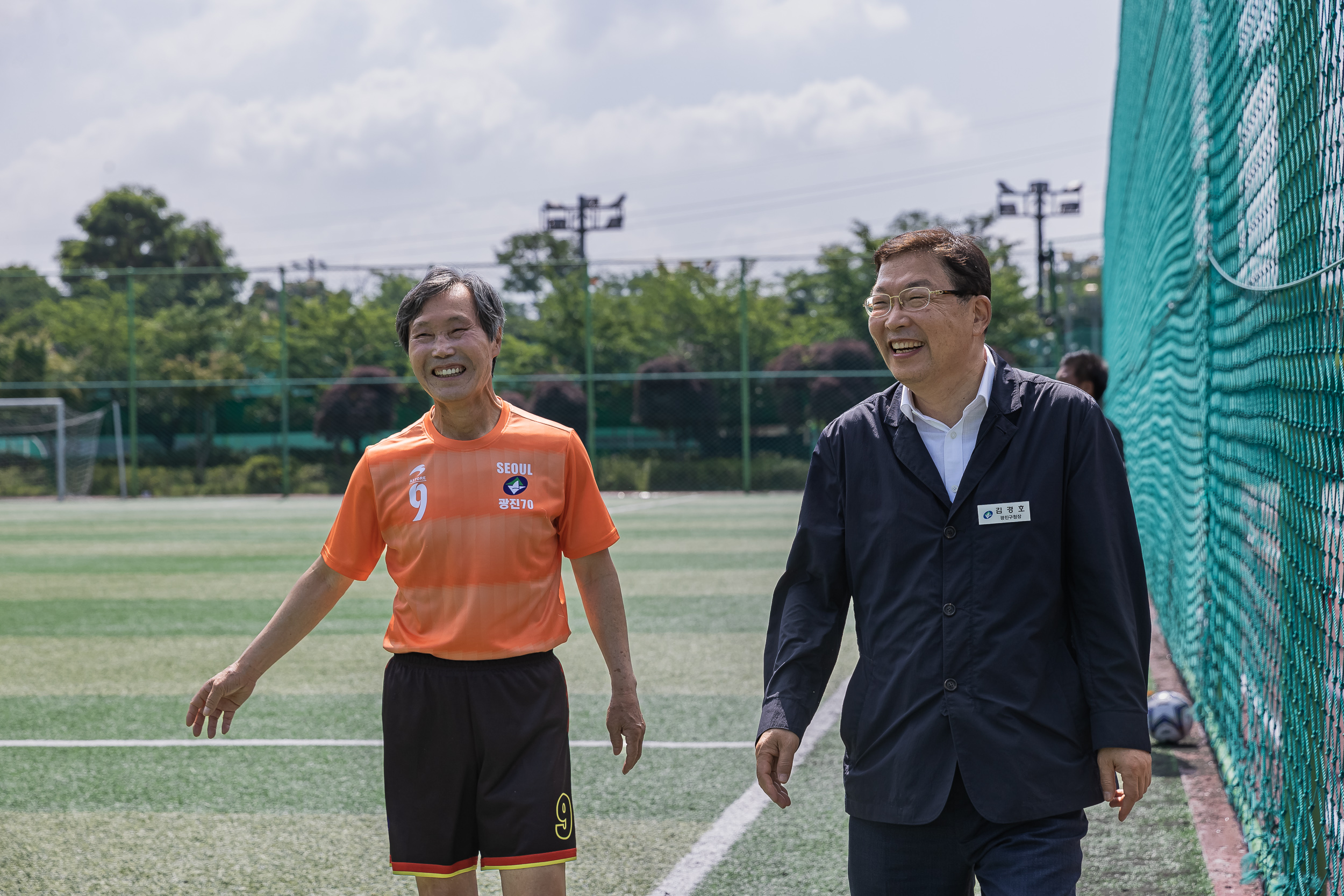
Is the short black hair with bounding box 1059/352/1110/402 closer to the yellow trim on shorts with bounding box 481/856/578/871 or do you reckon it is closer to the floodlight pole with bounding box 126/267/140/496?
the yellow trim on shorts with bounding box 481/856/578/871

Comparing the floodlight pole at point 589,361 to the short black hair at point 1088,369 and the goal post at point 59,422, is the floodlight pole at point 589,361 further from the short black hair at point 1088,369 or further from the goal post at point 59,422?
the short black hair at point 1088,369

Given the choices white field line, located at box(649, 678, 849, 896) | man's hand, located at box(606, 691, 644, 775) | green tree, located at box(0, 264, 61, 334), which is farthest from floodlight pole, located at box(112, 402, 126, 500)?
man's hand, located at box(606, 691, 644, 775)

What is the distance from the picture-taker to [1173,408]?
7.78m

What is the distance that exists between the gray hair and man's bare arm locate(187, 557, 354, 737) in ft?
2.15

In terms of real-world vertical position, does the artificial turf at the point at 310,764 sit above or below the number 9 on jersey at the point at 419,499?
below

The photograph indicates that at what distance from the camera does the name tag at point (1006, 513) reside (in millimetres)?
2539

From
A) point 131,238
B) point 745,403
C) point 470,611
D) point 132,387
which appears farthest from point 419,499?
point 131,238

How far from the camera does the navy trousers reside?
2482 millimetres

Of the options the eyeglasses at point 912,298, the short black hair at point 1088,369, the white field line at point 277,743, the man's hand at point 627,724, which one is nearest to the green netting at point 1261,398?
the short black hair at point 1088,369

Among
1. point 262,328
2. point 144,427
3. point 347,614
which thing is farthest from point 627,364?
point 347,614

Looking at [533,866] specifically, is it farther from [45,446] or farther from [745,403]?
[45,446]

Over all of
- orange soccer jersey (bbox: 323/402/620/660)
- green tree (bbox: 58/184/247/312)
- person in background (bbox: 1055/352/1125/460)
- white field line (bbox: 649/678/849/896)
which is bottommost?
white field line (bbox: 649/678/849/896)

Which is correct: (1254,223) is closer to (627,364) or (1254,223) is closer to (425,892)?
(425,892)

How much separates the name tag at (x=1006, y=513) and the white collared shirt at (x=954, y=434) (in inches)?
3.4
